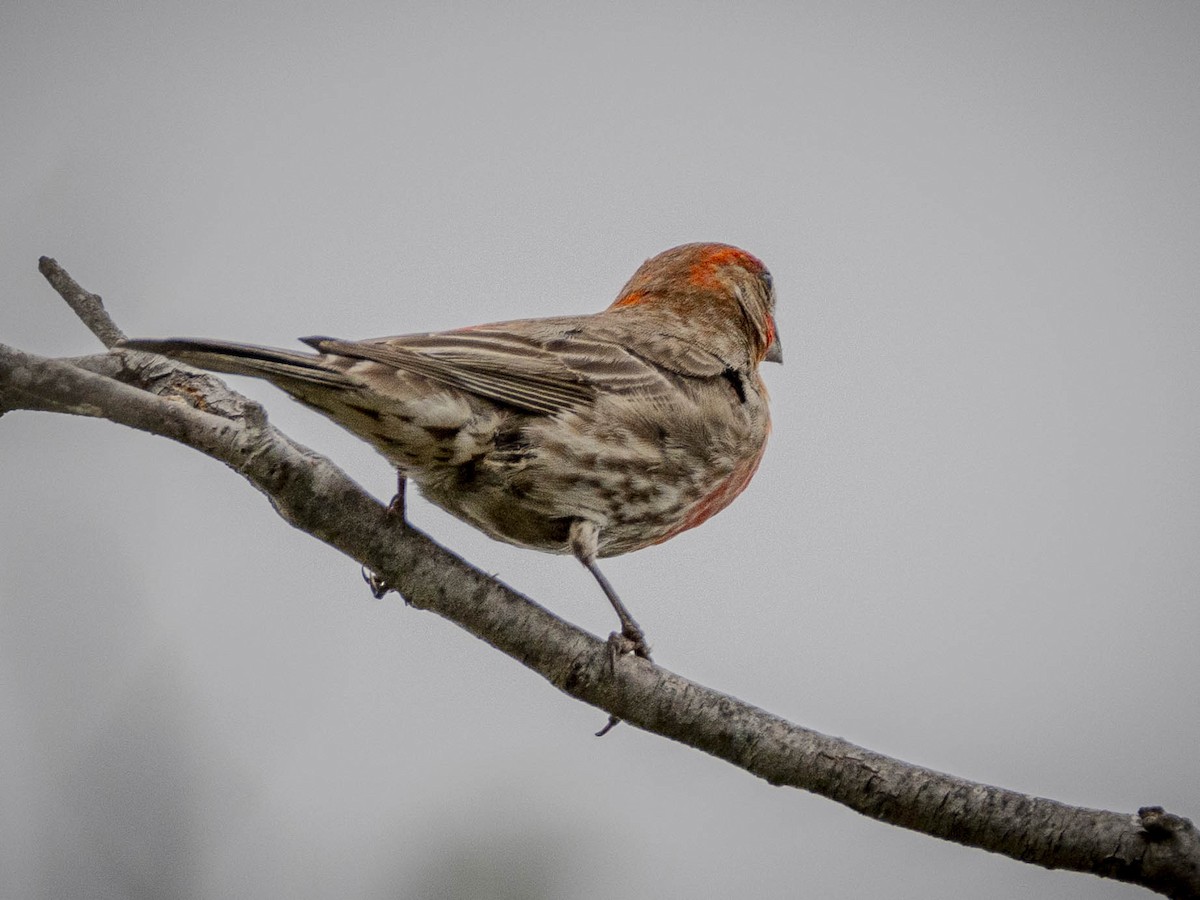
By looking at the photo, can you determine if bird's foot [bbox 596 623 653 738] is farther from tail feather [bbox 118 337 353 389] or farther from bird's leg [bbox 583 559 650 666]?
tail feather [bbox 118 337 353 389]

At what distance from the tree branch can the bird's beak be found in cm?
337

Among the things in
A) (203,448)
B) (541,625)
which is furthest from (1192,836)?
(203,448)

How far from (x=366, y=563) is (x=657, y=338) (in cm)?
229

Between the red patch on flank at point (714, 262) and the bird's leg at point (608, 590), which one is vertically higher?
the red patch on flank at point (714, 262)

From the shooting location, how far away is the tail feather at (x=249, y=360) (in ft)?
11.0

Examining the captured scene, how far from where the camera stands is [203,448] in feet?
12.1

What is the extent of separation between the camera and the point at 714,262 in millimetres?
6785

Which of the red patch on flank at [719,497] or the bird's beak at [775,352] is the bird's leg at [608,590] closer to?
the red patch on flank at [719,497]

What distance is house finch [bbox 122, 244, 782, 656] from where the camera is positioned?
4156 mm

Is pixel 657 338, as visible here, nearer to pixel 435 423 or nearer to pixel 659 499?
pixel 659 499

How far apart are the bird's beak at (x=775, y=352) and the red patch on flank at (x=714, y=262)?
1.51 ft

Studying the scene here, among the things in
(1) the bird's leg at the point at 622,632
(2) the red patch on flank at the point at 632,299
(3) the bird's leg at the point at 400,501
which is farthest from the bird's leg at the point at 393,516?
(2) the red patch on flank at the point at 632,299

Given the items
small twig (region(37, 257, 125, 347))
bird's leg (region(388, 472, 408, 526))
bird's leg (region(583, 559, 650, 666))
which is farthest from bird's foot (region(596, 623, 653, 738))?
small twig (region(37, 257, 125, 347))

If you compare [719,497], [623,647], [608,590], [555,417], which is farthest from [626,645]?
[719,497]
